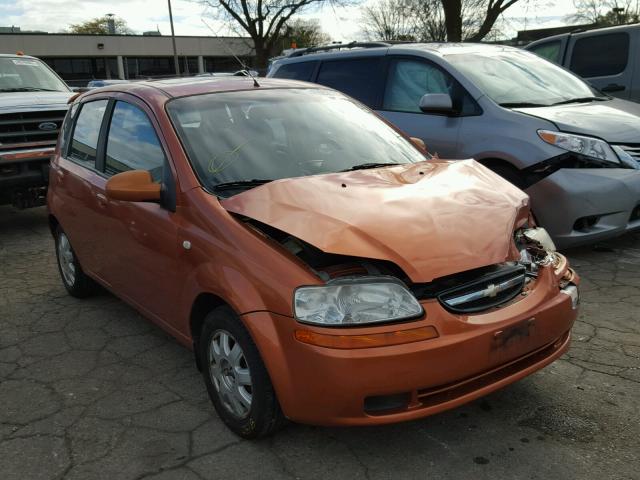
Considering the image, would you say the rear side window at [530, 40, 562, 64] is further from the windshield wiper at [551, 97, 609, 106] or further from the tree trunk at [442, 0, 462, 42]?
the tree trunk at [442, 0, 462, 42]

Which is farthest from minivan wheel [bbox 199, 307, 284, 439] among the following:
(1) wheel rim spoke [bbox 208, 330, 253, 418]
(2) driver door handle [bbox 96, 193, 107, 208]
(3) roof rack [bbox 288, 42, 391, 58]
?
(3) roof rack [bbox 288, 42, 391, 58]

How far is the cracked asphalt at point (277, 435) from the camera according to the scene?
2.55m

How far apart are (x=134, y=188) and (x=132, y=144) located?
27.8 inches

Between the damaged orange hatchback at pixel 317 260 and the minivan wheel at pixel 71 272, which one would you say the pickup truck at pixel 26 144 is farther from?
the damaged orange hatchback at pixel 317 260

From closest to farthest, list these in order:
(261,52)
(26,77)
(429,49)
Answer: (429,49) < (26,77) < (261,52)

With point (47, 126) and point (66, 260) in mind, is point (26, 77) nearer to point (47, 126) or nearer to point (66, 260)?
point (47, 126)

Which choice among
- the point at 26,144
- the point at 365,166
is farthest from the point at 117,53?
the point at 365,166

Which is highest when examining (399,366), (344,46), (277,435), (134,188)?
(344,46)

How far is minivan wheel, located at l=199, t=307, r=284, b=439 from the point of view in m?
2.55

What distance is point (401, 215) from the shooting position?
264 cm

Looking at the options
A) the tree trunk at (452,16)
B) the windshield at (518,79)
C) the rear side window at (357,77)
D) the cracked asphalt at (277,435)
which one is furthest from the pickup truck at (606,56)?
the tree trunk at (452,16)

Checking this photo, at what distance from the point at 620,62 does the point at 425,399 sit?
788 centimetres

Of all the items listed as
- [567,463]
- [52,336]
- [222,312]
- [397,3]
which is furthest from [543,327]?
[397,3]

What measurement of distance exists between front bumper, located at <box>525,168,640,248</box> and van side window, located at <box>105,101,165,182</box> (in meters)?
3.18
